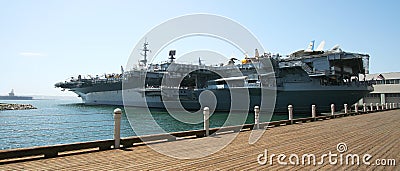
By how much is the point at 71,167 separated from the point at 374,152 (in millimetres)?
6369

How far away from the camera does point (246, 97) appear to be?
4372 centimetres

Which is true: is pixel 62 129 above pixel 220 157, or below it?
above

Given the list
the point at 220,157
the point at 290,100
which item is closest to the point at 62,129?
the point at 220,157

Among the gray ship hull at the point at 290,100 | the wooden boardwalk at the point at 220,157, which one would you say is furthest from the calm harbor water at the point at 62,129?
the gray ship hull at the point at 290,100

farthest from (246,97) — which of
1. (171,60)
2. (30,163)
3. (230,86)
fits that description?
(30,163)

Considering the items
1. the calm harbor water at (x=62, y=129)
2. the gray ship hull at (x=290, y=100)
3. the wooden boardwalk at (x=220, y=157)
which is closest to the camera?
the wooden boardwalk at (x=220, y=157)

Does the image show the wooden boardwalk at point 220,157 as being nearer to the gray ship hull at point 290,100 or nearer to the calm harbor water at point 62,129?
the calm harbor water at point 62,129

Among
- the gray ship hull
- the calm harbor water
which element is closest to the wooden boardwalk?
the calm harbor water

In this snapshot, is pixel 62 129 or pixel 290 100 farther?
→ pixel 290 100

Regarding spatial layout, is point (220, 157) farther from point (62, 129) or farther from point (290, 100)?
point (290, 100)

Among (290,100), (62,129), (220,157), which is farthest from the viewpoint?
(290,100)

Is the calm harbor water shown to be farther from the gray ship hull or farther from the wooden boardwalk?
the gray ship hull

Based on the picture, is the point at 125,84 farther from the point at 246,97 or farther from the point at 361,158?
the point at 361,158

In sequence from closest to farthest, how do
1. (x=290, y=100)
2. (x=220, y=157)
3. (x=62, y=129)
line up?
(x=220, y=157), (x=62, y=129), (x=290, y=100)
